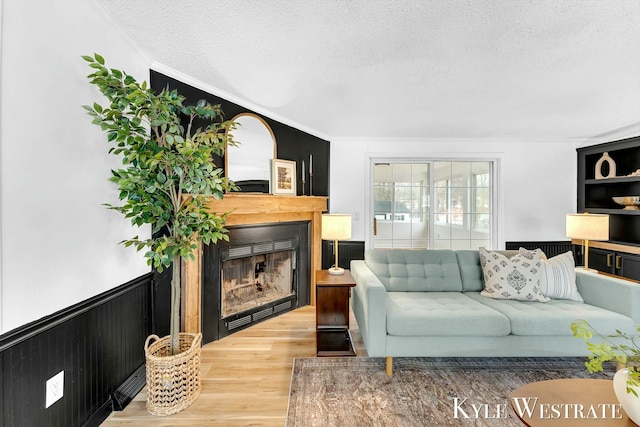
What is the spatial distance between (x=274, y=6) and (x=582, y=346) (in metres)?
3.13

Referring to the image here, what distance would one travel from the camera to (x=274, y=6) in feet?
5.29

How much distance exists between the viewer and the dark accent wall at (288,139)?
2441 mm

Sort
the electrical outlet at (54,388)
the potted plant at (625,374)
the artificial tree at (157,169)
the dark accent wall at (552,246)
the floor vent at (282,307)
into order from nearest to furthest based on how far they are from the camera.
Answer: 1. the potted plant at (625,374)
2. the electrical outlet at (54,388)
3. the artificial tree at (157,169)
4. the floor vent at (282,307)
5. the dark accent wall at (552,246)

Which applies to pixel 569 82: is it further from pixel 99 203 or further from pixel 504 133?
pixel 99 203

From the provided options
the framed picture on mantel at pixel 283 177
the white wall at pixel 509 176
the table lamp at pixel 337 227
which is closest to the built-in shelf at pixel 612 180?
the white wall at pixel 509 176

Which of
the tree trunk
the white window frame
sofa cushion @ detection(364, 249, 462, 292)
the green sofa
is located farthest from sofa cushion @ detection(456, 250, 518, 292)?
the tree trunk

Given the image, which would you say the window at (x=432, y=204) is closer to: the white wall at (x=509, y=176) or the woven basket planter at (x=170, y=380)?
the white wall at (x=509, y=176)

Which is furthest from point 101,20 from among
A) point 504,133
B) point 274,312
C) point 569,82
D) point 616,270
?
point 616,270

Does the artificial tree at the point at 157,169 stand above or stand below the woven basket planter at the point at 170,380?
above

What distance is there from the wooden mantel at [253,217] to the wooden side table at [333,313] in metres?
0.92

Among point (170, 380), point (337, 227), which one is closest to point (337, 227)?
point (337, 227)

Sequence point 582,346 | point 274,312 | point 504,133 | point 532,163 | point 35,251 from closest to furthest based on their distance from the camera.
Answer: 1. point 35,251
2. point 582,346
3. point 274,312
4. point 504,133
5. point 532,163

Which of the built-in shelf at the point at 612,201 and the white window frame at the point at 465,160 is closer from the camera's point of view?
the built-in shelf at the point at 612,201

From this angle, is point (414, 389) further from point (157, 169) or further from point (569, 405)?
point (157, 169)
